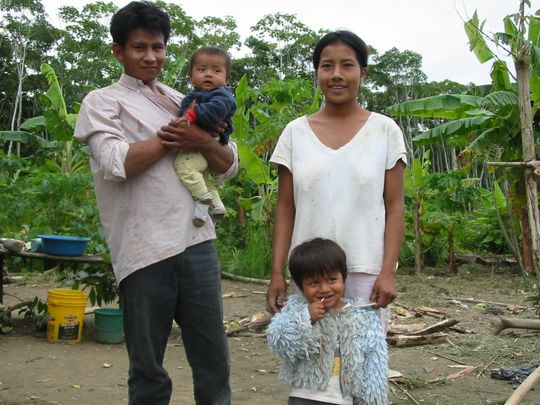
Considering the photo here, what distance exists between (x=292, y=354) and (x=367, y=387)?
28 cm

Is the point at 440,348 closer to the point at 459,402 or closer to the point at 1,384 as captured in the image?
the point at 459,402

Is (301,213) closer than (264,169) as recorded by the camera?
Yes

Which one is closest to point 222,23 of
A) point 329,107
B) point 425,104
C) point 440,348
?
point 425,104

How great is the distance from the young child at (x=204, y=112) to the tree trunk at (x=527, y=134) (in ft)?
7.52

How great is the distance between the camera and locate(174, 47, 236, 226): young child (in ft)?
7.77

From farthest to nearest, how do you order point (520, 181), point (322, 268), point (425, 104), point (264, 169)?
1. point (425, 104)
2. point (520, 181)
3. point (264, 169)
4. point (322, 268)

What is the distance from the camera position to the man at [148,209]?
2291mm

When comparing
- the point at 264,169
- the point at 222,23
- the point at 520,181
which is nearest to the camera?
the point at 264,169

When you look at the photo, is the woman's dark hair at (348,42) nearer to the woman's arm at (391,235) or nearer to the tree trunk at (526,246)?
the woman's arm at (391,235)

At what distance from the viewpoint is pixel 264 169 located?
318 inches

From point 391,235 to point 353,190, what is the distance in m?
0.21

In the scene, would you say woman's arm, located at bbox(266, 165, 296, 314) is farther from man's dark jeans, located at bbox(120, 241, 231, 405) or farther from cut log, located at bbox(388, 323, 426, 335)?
cut log, located at bbox(388, 323, 426, 335)

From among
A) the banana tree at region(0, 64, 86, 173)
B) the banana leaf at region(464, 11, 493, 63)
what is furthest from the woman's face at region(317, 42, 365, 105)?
the banana tree at region(0, 64, 86, 173)

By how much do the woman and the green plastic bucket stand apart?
3283 mm
